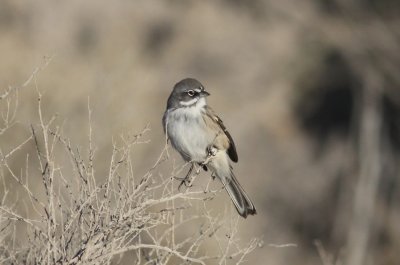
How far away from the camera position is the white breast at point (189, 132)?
9484mm

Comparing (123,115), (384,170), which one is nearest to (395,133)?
(384,170)

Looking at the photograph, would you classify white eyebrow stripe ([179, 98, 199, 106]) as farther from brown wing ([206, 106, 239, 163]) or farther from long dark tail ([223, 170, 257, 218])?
long dark tail ([223, 170, 257, 218])

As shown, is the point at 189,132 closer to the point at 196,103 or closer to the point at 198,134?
the point at 198,134

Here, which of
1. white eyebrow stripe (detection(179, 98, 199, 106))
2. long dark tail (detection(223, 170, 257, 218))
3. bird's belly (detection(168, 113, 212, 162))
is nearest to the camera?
bird's belly (detection(168, 113, 212, 162))

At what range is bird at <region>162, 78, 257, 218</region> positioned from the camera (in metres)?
9.52

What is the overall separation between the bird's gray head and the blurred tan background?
Answer: 10.5m

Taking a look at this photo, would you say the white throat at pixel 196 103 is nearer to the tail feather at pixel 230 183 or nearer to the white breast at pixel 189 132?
the white breast at pixel 189 132

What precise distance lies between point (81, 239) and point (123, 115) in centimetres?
904

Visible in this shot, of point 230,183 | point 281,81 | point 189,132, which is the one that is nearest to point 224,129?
point 230,183

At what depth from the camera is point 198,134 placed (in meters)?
9.63

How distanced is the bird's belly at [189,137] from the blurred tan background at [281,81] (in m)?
10.6

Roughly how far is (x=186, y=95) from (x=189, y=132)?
1.36 ft

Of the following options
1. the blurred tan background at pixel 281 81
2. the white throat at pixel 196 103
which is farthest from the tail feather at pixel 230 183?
the blurred tan background at pixel 281 81

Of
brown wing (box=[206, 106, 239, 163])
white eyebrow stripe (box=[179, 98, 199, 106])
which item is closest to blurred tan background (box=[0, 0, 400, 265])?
brown wing (box=[206, 106, 239, 163])
